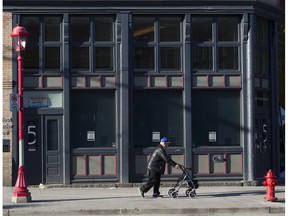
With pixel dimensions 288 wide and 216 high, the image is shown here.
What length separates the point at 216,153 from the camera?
24.0 meters

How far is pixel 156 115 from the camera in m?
23.9

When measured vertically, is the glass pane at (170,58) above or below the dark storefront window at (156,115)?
above

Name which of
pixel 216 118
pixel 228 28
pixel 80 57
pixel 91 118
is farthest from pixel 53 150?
pixel 228 28

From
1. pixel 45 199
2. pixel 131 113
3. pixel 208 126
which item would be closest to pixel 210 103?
pixel 208 126

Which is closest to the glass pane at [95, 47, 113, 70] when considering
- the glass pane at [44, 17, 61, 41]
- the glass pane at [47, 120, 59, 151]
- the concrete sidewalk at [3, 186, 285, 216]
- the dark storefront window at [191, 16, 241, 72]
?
the glass pane at [44, 17, 61, 41]

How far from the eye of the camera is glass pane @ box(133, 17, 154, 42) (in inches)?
941

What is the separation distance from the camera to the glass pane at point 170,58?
24000 mm

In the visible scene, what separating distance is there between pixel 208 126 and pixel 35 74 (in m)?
5.69

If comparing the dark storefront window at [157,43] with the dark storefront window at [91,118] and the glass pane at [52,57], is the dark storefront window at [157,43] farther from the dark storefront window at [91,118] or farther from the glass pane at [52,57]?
the glass pane at [52,57]

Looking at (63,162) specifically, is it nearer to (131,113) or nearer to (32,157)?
(32,157)

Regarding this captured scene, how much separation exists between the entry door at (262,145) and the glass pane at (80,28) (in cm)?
613

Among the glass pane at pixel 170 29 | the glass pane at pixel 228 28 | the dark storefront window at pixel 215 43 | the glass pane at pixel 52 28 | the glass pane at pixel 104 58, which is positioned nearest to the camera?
the glass pane at pixel 52 28

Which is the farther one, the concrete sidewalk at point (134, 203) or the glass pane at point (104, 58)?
the glass pane at point (104, 58)

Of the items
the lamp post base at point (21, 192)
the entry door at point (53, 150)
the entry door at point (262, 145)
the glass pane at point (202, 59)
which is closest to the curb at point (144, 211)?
the lamp post base at point (21, 192)
